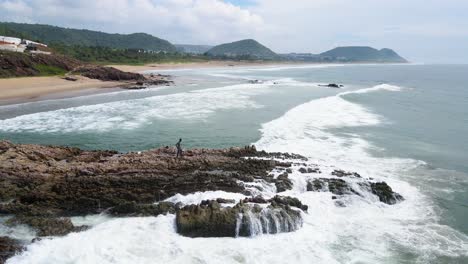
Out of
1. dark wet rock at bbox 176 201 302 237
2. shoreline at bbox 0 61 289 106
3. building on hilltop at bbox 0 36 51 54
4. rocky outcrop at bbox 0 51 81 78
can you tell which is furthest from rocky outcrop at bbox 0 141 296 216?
building on hilltop at bbox 0 36 51 54

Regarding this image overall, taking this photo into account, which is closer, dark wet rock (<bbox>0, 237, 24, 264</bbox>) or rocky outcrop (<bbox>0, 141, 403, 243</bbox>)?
dark wet rock (<bbox>0, 237, 24, 264</bbox>)

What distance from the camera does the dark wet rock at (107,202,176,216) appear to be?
17.1 m

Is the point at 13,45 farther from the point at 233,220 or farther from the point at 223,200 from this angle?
the point at 233,220

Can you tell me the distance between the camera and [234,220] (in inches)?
629

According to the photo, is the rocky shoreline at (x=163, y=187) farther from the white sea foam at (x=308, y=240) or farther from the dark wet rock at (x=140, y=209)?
the white sea foam at (x=308, y=240)

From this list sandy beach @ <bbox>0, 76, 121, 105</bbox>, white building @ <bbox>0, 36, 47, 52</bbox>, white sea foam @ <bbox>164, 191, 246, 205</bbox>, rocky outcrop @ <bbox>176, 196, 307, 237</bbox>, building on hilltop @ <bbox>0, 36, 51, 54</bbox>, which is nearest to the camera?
rocky outcrop @ <bbox>176, 196, 307, 237</bbox>

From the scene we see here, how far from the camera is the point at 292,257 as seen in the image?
14664 mm

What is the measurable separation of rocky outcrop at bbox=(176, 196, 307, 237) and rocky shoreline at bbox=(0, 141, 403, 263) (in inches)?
1.5

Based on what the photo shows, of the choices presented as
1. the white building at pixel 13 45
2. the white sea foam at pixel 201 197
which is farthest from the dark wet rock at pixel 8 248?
the white building at pixel 13 45

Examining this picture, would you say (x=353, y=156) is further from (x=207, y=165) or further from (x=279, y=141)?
(x=207, y=165)

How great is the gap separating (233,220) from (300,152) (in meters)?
12.5

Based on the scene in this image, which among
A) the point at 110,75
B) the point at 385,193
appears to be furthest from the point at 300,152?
the point at 110,75

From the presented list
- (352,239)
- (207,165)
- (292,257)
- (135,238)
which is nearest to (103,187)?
(135,238)

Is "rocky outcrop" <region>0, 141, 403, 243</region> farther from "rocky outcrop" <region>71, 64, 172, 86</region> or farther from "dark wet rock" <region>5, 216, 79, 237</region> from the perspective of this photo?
"rocky outcrop" <region>71, 64, 172, 86</region>
